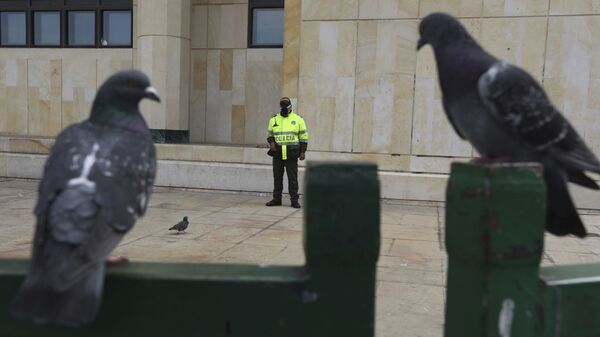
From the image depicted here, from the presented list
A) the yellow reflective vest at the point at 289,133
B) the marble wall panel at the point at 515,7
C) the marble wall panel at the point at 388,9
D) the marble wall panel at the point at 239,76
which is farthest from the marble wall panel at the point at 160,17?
the marble wall panel at the point at 515,7

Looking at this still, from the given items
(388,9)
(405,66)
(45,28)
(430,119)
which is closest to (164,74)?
(45,28)

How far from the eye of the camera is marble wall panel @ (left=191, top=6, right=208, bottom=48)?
13.2 metres

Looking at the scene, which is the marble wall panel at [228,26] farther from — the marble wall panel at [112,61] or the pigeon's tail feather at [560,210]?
the pigeon's tail feather at [560,210]

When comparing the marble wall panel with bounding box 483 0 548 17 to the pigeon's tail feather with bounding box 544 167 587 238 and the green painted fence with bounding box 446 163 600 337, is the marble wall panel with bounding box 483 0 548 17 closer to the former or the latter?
the pigeon's tail feather with bounding box 544 167 587 238

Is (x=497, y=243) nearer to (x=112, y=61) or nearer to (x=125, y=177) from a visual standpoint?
(x=125, y=177)

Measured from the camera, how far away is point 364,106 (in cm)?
1015

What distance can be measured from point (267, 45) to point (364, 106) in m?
4.15

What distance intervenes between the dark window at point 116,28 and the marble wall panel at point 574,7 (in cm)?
1099

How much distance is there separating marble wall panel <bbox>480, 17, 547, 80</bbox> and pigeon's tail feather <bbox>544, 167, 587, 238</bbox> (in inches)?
327

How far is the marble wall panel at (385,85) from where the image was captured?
32.6 ft

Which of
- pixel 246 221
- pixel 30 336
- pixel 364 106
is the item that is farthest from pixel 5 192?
pixel 30 336

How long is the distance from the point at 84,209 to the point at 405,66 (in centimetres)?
903

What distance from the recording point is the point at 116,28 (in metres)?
14.0

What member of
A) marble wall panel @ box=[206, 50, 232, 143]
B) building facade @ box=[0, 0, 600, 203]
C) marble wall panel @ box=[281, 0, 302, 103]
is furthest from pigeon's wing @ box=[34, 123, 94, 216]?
marble wall panel @ box=[206, 50, 232, 143]
